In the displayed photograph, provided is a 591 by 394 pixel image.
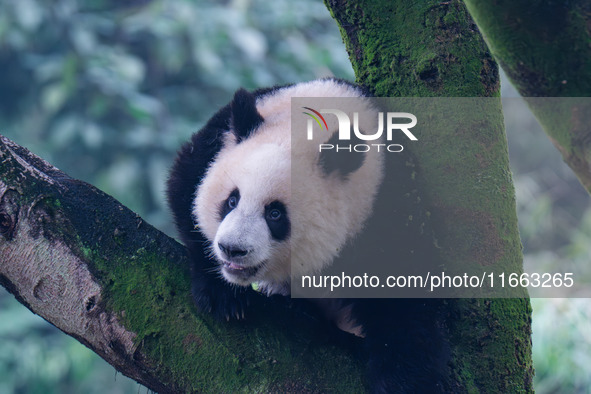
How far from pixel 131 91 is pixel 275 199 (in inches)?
137

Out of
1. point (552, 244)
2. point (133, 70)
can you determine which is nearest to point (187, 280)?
point (133, 70)

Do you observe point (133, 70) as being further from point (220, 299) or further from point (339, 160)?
point (220, 299)

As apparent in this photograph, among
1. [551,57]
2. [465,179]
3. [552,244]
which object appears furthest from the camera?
[552,244]

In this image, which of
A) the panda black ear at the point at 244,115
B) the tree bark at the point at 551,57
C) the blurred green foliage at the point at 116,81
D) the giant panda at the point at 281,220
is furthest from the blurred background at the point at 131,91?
the tree bark at the point at 551,57

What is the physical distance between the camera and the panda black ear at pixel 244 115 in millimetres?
2281

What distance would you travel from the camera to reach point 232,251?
6.60ft

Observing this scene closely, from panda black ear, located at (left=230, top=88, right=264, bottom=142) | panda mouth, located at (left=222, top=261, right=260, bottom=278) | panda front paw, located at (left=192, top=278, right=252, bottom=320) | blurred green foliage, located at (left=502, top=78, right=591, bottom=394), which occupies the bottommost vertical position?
panda front paw, located at (left=192, top=278, right=252, bottom=320)

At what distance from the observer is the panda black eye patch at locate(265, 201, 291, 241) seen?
217cm

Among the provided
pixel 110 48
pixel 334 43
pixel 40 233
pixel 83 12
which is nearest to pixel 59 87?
pixel 110 48

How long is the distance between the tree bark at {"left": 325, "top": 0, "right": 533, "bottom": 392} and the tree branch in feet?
1.31

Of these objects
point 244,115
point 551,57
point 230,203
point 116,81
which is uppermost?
point 116,81

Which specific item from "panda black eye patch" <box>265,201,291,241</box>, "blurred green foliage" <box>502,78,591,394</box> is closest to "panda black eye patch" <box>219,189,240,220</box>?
"panda black eye patch" <box>265,201,291,241</box>

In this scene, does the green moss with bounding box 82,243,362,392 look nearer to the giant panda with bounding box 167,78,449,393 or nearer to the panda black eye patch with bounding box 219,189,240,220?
the giant panda with bounding box 167,78,449,393

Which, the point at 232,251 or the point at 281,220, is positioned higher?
the point at 281,220
